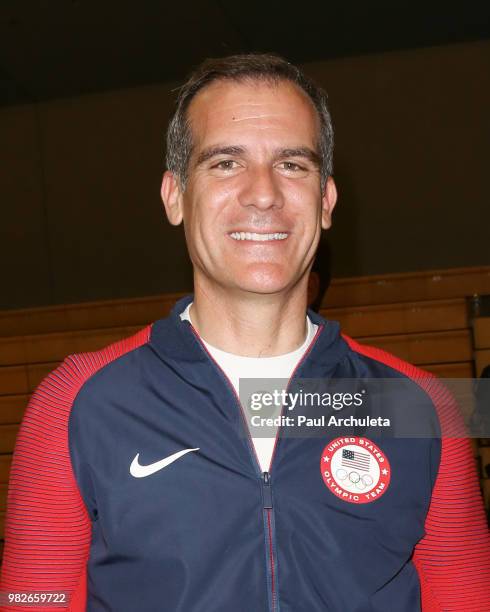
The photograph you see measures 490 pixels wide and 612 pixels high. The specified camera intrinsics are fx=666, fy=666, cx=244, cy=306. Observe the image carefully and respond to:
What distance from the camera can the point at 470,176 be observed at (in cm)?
549

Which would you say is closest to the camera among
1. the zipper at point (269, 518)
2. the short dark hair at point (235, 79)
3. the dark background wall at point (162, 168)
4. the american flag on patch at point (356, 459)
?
the zipper at point (269, 518)

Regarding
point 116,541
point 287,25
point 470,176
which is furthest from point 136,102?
point 116,541

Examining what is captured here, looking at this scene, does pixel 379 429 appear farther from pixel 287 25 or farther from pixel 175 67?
pixel 175 67

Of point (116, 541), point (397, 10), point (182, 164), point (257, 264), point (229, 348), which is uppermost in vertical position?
point (397, 10)

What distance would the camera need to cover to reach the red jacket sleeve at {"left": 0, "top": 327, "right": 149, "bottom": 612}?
34.9 inches

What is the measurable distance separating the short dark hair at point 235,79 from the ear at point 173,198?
0.05ft

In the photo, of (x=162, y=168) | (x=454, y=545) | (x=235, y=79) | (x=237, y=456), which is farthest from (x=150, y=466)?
(x=162, y=168)

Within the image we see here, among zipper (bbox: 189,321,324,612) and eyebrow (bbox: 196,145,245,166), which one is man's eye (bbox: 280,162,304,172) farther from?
zipper (bbox: 189,321,324,612)

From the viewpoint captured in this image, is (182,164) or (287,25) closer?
(182,164)

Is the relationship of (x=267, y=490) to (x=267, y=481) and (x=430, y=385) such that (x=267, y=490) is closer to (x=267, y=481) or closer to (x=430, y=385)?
(x=267, y=481)

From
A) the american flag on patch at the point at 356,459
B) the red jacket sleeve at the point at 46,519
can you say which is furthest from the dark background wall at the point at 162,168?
the red jacket sleeve at the point at 46,519

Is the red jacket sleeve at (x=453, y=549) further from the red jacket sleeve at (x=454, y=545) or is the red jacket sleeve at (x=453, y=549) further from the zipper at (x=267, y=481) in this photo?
the zipper at (x=267, y=481)

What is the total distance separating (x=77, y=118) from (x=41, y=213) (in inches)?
37.0

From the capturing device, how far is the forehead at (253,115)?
99cm
